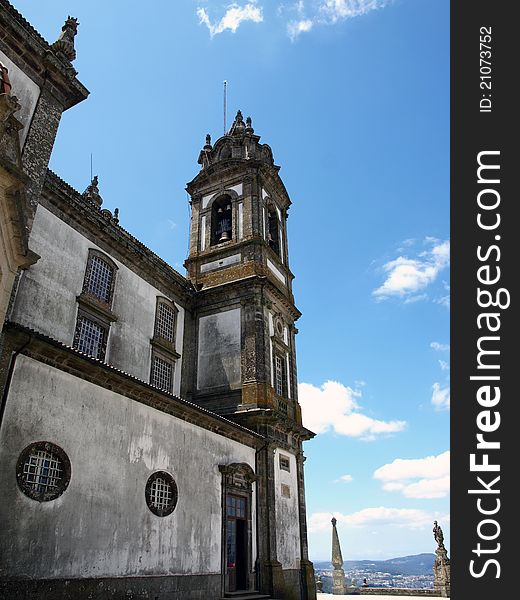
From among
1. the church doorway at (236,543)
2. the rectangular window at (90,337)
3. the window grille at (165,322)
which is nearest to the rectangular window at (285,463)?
the church doorway at (236,543)

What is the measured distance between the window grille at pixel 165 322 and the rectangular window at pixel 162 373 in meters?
1.03

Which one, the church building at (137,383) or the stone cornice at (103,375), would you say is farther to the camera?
the stone cornice at (103,375)

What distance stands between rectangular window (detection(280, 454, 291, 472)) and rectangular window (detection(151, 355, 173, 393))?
5.26m

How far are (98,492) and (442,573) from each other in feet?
83.5

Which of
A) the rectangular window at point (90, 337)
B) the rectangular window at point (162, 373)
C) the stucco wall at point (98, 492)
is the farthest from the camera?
the rectangular window at point (162, 373)

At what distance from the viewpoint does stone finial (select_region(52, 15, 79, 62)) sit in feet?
44.7

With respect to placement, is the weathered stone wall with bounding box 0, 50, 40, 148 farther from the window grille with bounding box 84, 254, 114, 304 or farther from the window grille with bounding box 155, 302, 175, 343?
the window grille with bounding box 155, 302, 175, 343

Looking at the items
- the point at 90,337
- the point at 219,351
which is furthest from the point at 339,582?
the point at 90,337

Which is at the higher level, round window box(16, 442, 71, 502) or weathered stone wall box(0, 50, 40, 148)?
weathered stone wall box(0, 50, 40, 148)

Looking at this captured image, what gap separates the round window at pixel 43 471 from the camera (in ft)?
32.4

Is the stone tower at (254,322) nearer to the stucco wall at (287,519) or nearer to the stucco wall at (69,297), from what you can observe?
the stucco wall at (287,519)

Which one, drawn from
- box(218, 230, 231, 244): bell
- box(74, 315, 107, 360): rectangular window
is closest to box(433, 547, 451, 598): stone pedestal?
box(218, 230, 231, 244): bell

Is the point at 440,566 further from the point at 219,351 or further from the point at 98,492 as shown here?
the point at 98,492

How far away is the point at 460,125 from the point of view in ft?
23.3
